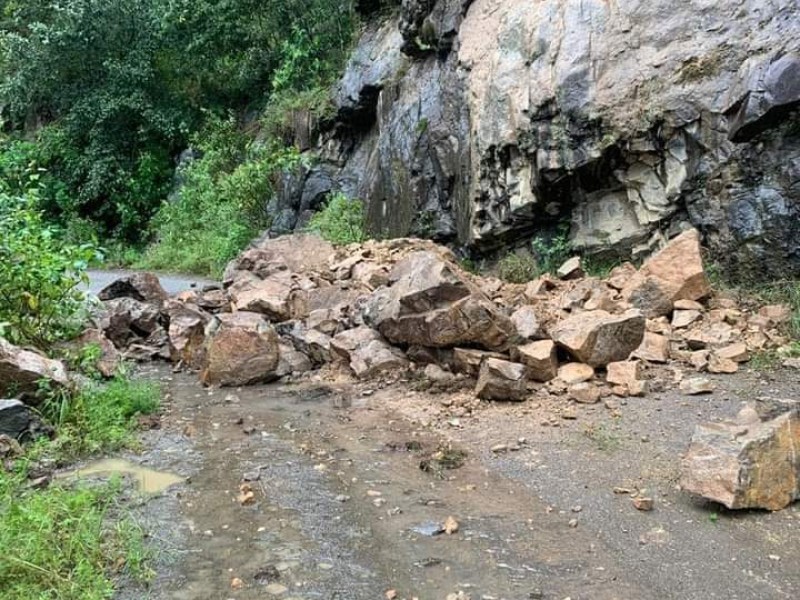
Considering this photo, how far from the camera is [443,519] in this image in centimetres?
400

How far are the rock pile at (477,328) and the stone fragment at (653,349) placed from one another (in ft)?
0.04

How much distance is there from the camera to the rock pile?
233 inches

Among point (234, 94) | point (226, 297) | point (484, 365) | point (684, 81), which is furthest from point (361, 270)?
point (234, 94)

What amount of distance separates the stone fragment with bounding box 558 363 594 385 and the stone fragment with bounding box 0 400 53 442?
4051 millimetres

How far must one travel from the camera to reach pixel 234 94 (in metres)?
21.4

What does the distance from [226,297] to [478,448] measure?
5.58 metres

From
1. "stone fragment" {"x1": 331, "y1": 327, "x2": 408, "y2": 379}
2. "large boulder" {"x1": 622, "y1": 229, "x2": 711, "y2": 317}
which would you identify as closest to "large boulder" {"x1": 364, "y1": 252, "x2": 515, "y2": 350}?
"stone fragment" {"x1": 331, "y1": 327, "x2": 408, "y2": 379}

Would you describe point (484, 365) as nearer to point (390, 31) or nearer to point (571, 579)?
point (571, 579)

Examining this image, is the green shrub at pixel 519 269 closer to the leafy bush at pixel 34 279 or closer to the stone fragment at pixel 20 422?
the leafy bush at pixel 34 279

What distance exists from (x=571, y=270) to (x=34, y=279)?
559cm

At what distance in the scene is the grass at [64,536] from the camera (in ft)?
10.6

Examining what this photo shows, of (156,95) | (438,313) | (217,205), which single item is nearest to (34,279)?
(438,313)

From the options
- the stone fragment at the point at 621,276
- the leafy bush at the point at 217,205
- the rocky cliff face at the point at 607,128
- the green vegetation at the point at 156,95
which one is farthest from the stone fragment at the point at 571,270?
the green vegetation at the point at 156,95

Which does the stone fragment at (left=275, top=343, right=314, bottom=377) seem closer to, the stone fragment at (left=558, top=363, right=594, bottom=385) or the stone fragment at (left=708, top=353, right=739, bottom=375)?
the stone fragment at (left=558, top=363, right=594, bottom=385)
